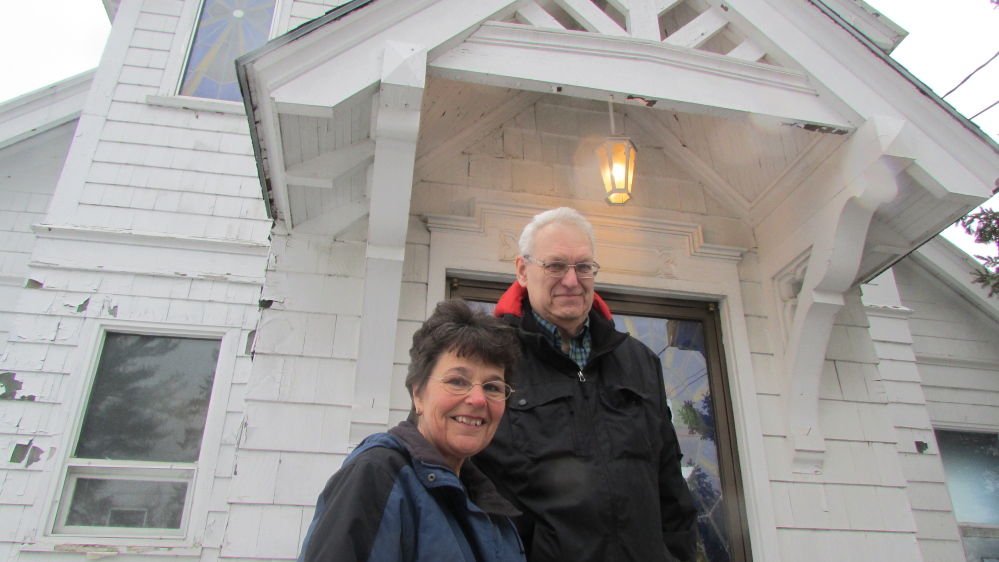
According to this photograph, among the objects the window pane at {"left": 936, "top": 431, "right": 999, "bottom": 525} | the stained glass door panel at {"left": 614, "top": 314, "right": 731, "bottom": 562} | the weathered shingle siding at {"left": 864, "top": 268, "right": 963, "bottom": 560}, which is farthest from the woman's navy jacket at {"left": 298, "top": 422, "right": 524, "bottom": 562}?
the window pane at {"left": 936, "top": 431, "right": 999, "bottom": 525}

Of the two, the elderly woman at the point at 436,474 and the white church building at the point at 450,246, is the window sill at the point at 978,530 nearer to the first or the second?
the white church building at the point at 450,246

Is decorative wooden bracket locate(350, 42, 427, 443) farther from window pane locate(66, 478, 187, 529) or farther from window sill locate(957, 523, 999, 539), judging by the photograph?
window sill locate(957, 523, 999, 539)

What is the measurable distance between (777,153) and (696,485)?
172 centimetres

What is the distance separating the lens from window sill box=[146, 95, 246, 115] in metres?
4.77

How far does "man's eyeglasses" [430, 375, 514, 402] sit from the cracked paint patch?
361 cm

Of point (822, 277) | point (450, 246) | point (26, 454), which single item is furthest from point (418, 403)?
point (26, 454)

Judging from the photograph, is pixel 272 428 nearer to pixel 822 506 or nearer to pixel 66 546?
pixel 66 546

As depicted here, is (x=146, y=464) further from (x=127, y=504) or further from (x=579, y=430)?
(x=579, y=430)

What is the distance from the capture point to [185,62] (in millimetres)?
5090

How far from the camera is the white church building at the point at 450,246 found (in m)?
2.45

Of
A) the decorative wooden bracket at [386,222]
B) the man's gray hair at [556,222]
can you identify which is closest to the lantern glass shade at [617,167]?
the man's gray hair at [556,222]

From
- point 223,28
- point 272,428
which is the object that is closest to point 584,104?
point 272,428

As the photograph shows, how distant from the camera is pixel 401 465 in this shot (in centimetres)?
128

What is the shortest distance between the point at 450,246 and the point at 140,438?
2.67 metres
